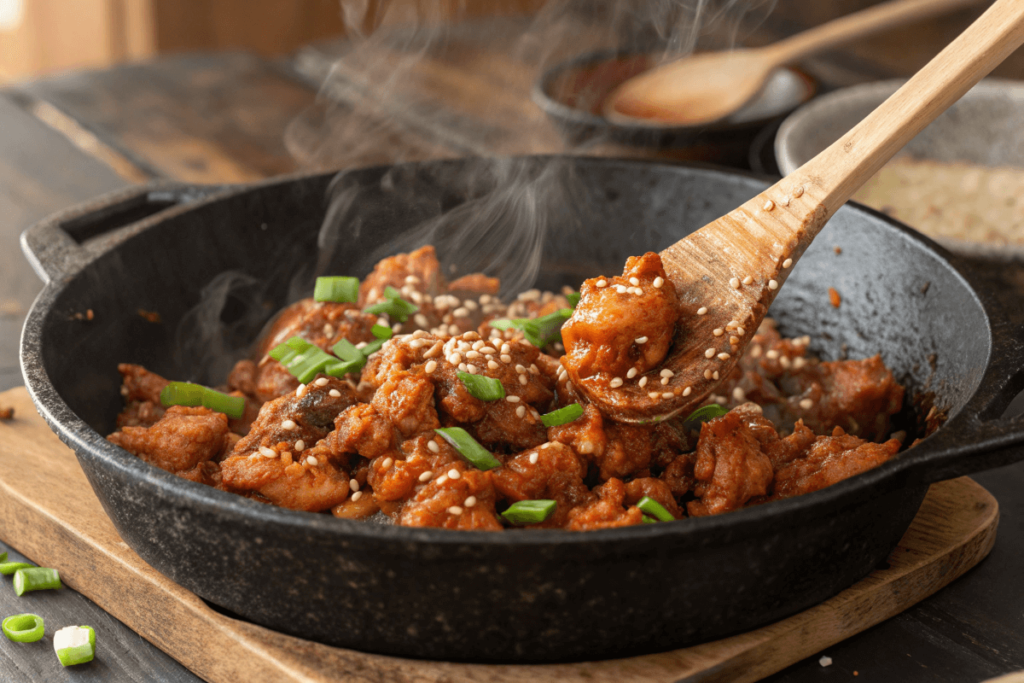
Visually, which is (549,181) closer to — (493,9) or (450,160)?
(450,160)

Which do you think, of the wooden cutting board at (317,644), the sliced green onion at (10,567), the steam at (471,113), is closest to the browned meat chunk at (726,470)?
the wooden cutting board at (317,644)

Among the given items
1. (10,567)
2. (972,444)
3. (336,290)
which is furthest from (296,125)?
(972,444)

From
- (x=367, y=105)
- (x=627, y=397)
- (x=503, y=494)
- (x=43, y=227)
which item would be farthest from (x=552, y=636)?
(x=367, y=105)

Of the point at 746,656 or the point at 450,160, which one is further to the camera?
the point at 450,160

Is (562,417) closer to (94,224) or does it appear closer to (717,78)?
(94,224)

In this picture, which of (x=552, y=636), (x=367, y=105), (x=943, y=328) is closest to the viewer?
(x=552, y=636)

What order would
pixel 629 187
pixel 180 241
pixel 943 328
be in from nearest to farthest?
pixel 943 328
pixel 180 241
pixel 629 187

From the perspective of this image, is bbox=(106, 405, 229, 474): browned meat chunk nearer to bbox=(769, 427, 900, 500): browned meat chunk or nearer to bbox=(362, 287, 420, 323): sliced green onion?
bbox=(362, 287, 420, 323): sliced green onion
